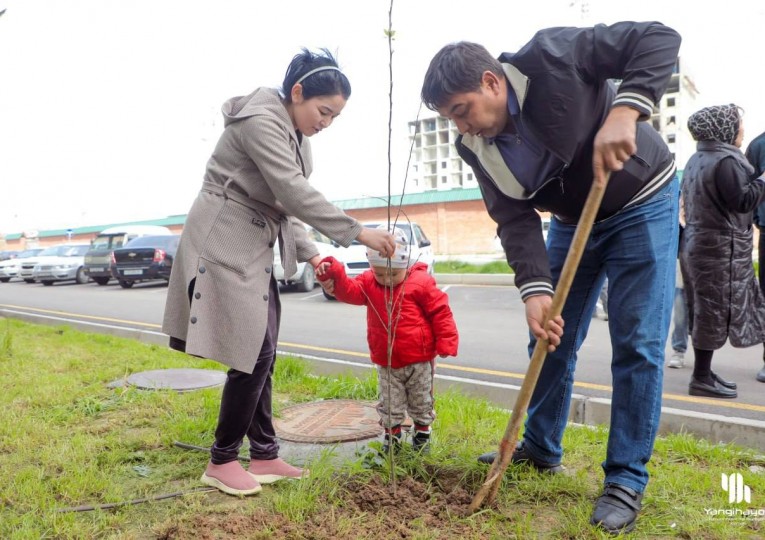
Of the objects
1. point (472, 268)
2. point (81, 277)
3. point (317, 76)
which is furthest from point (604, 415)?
point (81, 277)

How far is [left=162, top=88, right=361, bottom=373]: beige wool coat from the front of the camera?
2.40 metres

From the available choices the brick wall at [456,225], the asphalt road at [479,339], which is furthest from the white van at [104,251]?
the brick wall at [456,225]

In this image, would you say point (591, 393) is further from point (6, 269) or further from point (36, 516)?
point (6, 269)

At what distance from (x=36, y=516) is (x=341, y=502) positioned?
118 cm

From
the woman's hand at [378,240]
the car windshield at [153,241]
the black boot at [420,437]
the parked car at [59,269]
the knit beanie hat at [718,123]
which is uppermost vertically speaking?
the knit beanie hat at [718,123]

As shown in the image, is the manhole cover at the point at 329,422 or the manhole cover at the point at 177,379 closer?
the manhole cover at the point at 329,422

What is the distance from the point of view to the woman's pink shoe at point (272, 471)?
2.69 m

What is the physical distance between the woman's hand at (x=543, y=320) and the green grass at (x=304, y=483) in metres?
0.69

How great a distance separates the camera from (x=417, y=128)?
251cm

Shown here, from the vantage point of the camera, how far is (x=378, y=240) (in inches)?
95.3

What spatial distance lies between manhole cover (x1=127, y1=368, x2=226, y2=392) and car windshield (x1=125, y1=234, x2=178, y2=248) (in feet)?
43.8

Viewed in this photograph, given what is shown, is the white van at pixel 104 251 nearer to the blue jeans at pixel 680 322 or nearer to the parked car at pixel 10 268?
the parked car at pixel 10 268

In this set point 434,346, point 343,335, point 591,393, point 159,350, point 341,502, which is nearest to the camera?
point 341,502

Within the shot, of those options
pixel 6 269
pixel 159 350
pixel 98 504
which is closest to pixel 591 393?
pixel 98 504
